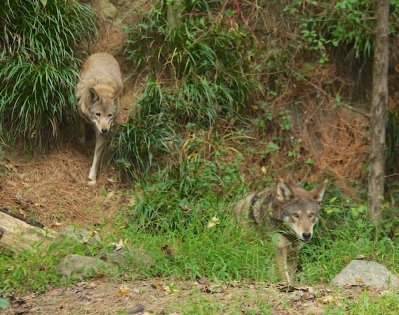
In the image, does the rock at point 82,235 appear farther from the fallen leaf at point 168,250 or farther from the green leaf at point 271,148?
the green leaf at point 271,148

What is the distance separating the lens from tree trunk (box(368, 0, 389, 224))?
8883mm

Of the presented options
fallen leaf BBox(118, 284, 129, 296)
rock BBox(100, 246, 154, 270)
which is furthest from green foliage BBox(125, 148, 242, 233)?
fallen leaf BBox(118, 284, 129, 296)

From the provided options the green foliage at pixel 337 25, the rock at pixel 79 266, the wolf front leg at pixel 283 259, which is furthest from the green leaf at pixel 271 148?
the rock at pixel 79 266

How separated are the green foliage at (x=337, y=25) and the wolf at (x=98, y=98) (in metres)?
2.93

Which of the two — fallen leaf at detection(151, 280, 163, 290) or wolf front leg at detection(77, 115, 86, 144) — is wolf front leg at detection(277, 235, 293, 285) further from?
wolf front leg at detection(77, 115, 86, 144)

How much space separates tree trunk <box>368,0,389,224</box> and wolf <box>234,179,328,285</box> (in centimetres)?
93

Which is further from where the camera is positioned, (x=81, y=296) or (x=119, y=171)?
(x=119, y=171)

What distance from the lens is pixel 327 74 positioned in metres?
11.2

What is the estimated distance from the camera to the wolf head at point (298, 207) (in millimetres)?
8250

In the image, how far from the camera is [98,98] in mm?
9945

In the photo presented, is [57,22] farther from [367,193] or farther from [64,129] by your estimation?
[367,193]

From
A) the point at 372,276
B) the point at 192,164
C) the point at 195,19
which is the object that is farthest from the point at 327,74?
the point at 372,276

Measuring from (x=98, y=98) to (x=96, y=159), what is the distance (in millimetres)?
863

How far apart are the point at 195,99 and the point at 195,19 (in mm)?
1453
